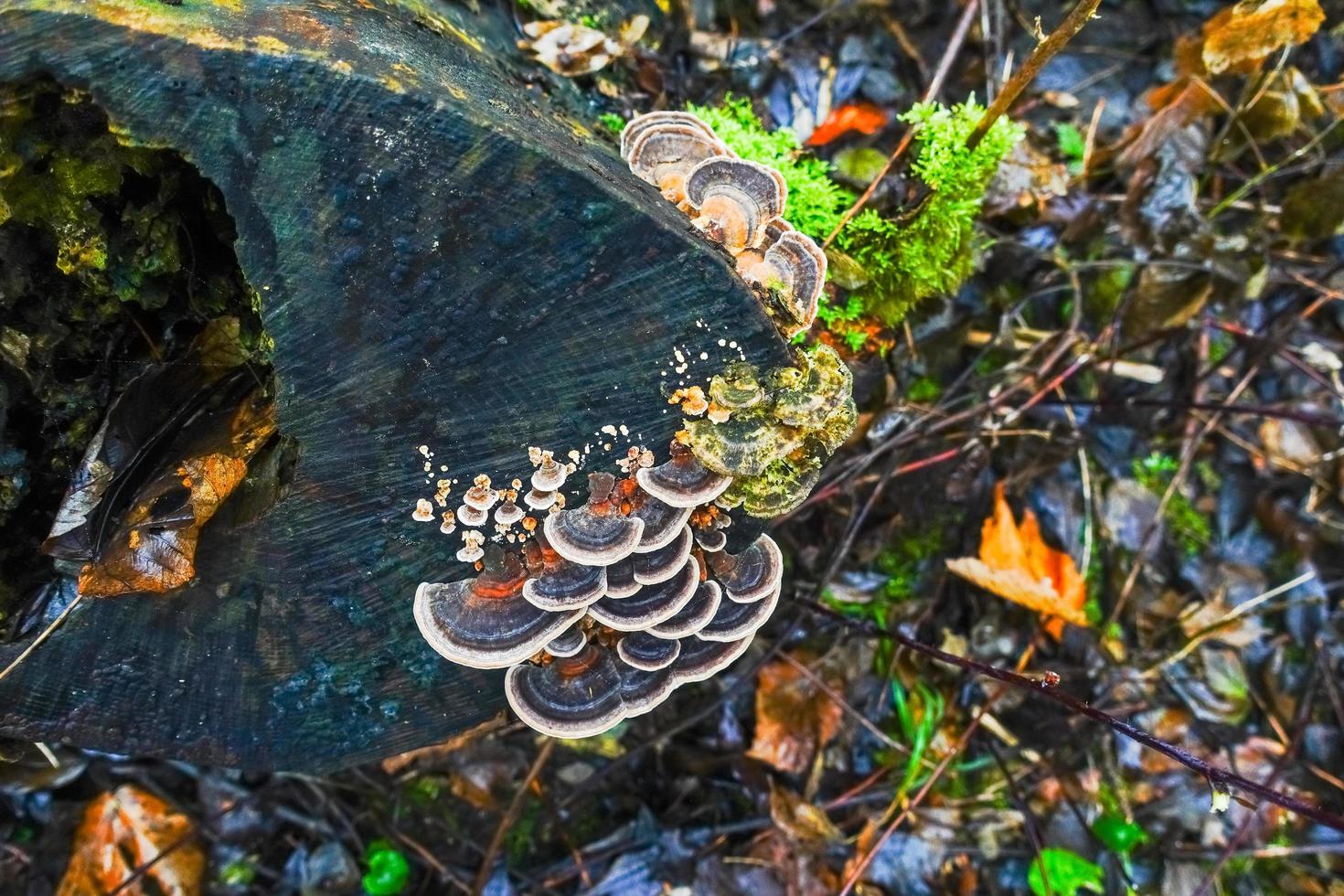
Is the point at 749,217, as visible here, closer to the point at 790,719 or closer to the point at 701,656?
the point at 701,656

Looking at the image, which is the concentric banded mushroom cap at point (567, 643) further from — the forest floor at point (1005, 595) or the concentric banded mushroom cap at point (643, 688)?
the forest floor at point (1005, 595)

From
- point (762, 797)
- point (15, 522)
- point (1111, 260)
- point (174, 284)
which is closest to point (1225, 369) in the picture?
point (1111, 260)

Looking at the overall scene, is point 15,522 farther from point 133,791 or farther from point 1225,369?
point 1225,369

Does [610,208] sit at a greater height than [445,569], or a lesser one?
greater

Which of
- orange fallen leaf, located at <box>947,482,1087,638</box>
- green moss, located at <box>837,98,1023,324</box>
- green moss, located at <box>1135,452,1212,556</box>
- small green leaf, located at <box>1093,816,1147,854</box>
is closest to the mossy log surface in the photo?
green moss, located at <box>837,98,1023,324</box>

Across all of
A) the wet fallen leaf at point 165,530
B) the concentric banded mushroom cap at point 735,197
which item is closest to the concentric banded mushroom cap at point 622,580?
the concentric banded mushroom cap at point 735,197

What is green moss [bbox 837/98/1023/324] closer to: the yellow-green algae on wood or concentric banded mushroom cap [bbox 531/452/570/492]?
the yellow-green algae on wood
